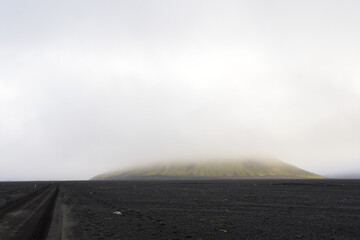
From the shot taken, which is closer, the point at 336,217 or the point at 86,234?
the point at 86,234

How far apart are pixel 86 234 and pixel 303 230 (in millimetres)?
13372

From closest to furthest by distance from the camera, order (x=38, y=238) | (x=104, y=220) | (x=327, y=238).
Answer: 1. (x=38, y=238)
2. (x=327, y=238)
3. (x=104, y=220)

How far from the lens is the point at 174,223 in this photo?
60.1ft

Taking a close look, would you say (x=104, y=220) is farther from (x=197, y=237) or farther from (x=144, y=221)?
(x=197, y=237)

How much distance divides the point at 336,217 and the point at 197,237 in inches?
541

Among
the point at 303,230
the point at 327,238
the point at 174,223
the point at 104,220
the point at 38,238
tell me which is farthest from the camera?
the point at 104,220

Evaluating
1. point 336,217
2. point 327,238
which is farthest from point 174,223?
point 336,217

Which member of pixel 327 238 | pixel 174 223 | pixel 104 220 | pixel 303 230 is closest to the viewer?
pixel 327 238

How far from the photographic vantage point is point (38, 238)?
1305 cm

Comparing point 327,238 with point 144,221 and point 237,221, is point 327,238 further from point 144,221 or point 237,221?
point 144,221

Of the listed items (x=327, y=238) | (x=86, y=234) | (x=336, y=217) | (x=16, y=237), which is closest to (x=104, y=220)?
(x=86, y=234)

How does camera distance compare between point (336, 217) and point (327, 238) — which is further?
point (336, 217)

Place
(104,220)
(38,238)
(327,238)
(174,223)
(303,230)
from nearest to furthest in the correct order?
(38,238) < (327,238) < (303,230) < (174,223) < (104,220)

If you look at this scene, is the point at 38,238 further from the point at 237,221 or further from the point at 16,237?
the point at 237,221
